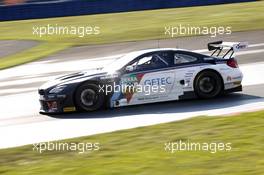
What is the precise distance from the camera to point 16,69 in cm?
2005

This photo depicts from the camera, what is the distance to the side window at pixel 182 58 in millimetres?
11828

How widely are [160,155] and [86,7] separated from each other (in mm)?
28942

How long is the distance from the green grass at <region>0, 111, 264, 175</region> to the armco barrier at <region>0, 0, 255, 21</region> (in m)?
26.5

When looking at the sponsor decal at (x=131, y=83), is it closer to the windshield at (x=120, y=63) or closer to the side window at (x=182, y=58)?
the windshield at (x=120, y=63)

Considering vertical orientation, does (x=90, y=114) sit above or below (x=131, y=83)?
below

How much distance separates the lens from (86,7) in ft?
116

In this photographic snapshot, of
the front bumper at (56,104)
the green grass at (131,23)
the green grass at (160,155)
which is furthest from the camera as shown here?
the green grass at (131,23)

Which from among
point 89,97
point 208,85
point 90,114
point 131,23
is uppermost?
point 131,23

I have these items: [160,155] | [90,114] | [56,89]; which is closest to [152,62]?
[90,114]

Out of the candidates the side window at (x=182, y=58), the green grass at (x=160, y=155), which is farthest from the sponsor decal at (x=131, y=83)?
the green grass at (x=160, y=155)

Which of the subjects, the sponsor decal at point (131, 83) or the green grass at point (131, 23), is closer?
the sponsor decal at point (131, 83)

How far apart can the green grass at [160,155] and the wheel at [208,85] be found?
92.0 inches

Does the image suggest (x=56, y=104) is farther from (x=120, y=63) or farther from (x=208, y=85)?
(x=208, y=85)

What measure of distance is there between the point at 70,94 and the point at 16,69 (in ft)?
30.6
